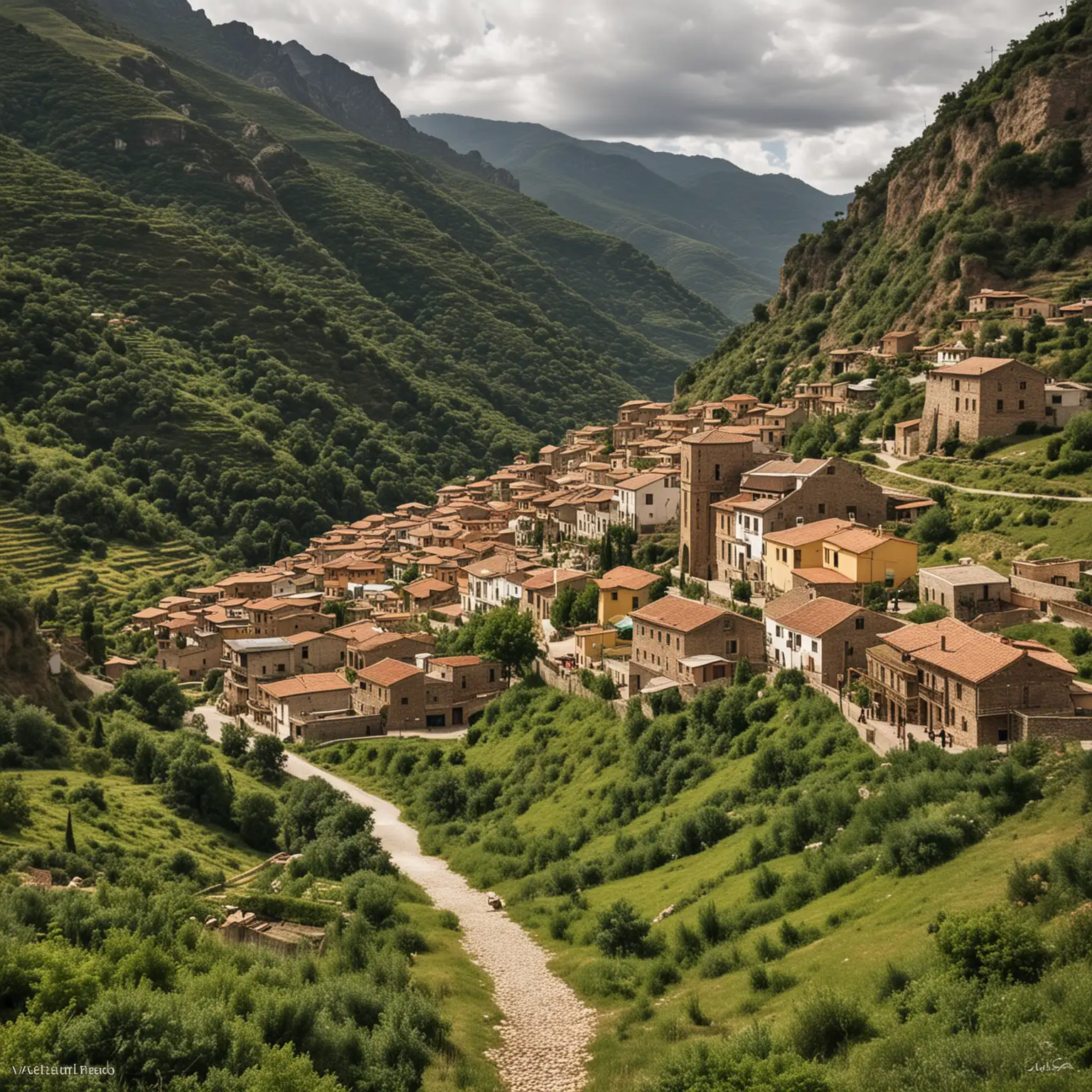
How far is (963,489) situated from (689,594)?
1225 cm

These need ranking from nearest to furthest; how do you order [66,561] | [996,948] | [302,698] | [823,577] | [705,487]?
[996,948]
[823,577]
[705,487]
[302,698]
[66,561]

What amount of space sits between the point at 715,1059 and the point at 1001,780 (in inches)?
420

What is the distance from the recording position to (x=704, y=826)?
Result: 126 ft

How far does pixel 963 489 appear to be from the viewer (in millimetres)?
57219

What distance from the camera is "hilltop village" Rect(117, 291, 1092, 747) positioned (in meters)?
38.6

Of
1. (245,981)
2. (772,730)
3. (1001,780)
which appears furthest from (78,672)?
(1001,780)

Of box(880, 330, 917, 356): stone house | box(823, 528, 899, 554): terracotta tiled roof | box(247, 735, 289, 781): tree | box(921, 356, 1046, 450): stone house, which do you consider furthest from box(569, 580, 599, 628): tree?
box(880, 330, 917, 356): stone house

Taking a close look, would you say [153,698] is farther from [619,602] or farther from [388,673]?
[619,602]

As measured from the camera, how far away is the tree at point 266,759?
184 ft

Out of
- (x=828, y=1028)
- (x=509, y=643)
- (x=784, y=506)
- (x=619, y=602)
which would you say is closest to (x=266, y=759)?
(x=509, y=643)

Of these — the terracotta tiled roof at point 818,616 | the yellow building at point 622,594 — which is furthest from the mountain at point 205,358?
the terracotta tiled roof at point 818,616

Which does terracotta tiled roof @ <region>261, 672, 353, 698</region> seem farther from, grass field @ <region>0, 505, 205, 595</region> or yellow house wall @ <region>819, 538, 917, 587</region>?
yellow house wall @ <region>819, 538, 917, 587</region>

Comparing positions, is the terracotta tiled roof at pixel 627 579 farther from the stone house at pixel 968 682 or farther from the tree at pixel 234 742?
the stone house at pixel 968 682

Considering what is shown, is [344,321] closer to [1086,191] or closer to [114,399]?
[114,399]
